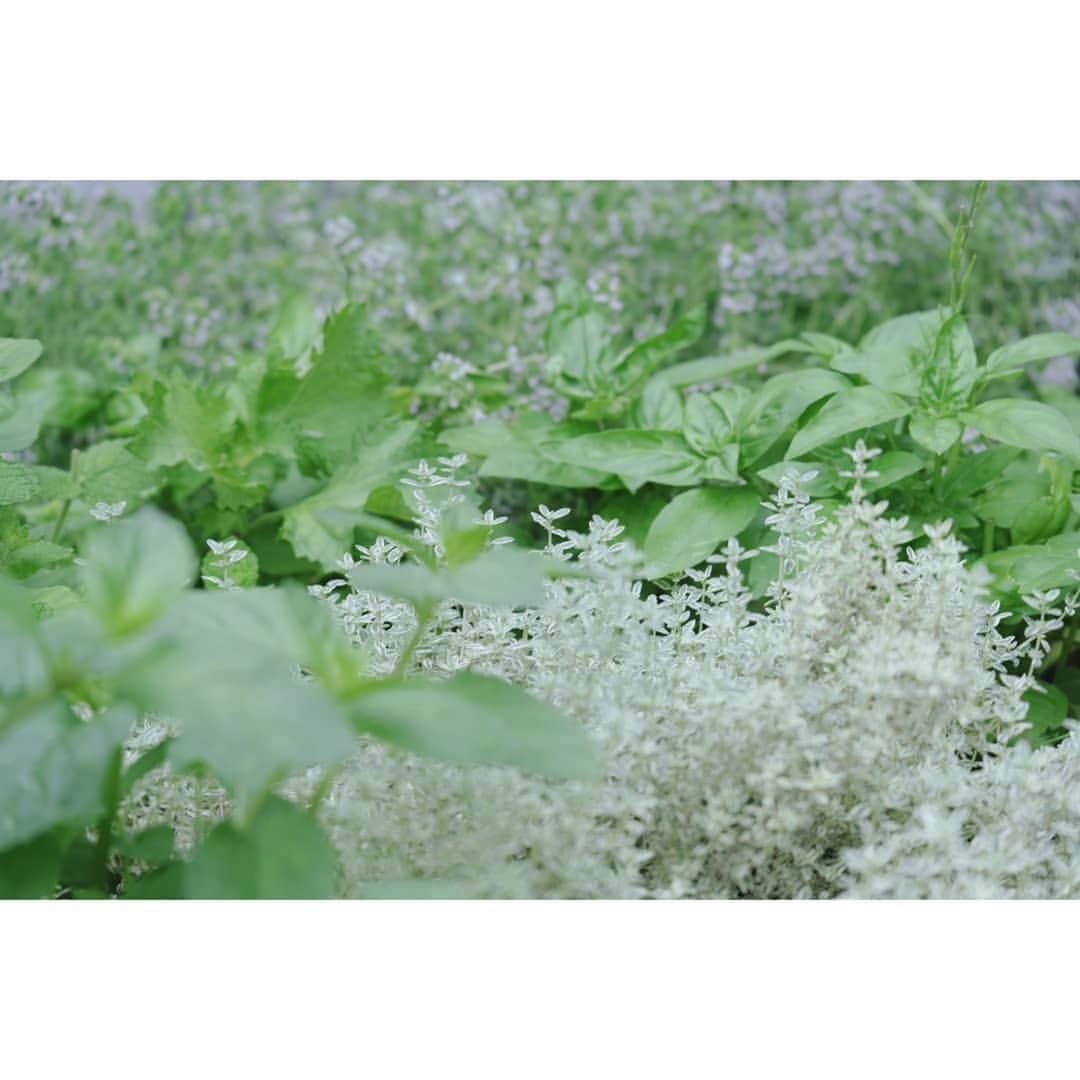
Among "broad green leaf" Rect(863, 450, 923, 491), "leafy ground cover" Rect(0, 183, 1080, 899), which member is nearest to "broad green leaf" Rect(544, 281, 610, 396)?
"leafy ground cover" Rect(0, 183, 1080, 899)

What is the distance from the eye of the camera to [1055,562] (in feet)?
4.77

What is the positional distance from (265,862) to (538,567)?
270 millimetres

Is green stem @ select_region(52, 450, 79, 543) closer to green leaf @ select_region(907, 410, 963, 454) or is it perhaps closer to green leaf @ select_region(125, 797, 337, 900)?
green leaf @ select_region(125, 797, 337, 900)

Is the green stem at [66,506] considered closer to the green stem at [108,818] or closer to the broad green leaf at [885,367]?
the green stem at [108,818]

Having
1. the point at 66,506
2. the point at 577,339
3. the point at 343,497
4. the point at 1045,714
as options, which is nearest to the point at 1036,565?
A: the point at 1045,714

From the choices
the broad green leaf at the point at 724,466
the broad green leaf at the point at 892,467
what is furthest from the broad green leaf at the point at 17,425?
the broad green leaf at the point at 892,467

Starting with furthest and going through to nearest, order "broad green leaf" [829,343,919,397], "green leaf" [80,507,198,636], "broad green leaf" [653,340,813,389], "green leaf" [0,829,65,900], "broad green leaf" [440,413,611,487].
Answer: "broad green leaf" [653,340,813,389], "broad green leaf" [440,413,611,487], "broad green leaf" [829,343,919,397], "green leaf" [0,829,65,900], "green leaf" [80,507,198,636]

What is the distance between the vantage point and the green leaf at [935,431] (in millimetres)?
1503

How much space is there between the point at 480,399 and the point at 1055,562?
0.94 metres

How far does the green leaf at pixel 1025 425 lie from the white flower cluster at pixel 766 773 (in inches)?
9.4

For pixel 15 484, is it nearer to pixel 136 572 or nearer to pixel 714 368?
pixel 136 572

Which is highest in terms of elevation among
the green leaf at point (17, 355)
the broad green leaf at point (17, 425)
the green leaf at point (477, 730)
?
the green leaf at point (17, 355)

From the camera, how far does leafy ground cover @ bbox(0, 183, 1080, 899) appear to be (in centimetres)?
88

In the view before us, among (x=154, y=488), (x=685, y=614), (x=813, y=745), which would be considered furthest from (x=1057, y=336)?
(x=154, y=488)
